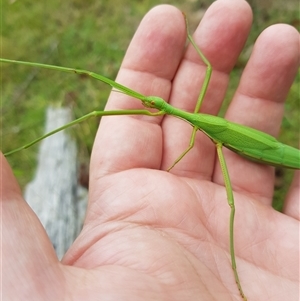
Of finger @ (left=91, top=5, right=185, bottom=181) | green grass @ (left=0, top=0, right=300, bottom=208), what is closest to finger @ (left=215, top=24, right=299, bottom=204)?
finger @ (left=91, top=5, right=185, bottom=181)

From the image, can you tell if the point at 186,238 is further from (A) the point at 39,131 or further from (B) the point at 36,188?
(A) the point at 39,131

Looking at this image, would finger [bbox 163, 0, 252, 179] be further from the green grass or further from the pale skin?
the green grass

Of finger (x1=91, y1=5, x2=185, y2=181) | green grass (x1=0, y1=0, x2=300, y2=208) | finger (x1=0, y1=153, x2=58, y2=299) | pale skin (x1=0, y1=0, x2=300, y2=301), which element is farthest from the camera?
green grass (x1=0, y1=0, x2=300, y2=208)

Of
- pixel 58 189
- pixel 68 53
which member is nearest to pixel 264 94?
pixel 58 189

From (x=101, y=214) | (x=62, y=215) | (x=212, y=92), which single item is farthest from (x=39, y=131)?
(x=101, y=214)

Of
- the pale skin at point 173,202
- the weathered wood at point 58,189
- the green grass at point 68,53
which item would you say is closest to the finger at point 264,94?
the pale skin at point 173,202

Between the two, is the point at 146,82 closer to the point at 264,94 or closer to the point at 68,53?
the point at 264,94

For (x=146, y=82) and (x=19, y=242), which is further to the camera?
(x=146, y=82)
